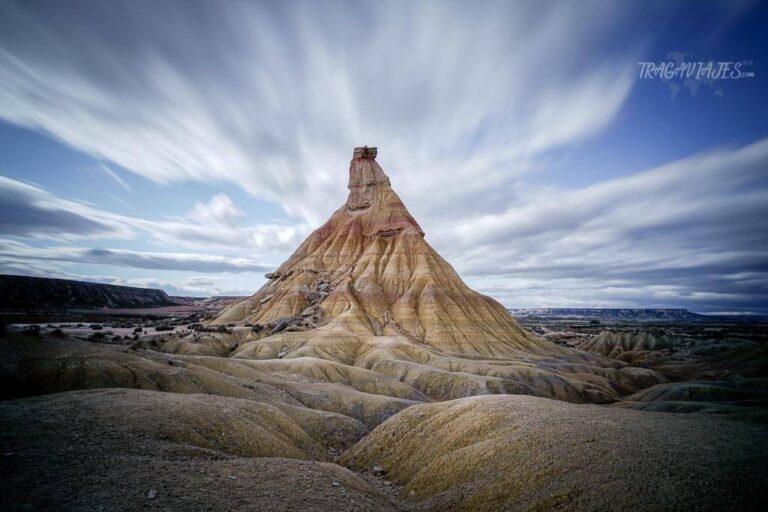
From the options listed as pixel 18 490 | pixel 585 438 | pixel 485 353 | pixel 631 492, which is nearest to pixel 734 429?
pixel 585 438

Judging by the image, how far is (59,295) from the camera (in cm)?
12244

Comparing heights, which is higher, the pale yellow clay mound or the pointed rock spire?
the pointed rock spire

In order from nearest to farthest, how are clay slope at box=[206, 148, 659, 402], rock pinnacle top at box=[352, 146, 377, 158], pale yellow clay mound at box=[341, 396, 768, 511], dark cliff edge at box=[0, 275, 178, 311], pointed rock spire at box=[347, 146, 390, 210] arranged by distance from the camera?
pale yellow clay mound at box=[341, 396, 768, 511] < clay slope at box=[206, 148, 659, 402] < dark cliff edge at box=[0, 275, 178, 311] < pointed rock spire at box=[347, 146, 390, 210] < rock pinnacle top at box=[352, 146, 377, 158]

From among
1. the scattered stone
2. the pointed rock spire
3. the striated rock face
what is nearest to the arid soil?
the scattered stone

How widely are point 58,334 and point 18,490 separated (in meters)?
24.4

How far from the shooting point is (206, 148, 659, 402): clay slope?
2083 inches

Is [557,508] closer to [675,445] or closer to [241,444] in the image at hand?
[675,445]

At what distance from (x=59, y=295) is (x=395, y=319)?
12892 centimetres

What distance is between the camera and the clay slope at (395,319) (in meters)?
52.9

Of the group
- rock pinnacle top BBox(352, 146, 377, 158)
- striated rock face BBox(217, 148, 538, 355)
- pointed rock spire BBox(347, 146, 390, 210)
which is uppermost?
rock pinnacle top BBox(352, 146, 377, 158)

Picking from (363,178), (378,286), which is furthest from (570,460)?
(363,178)

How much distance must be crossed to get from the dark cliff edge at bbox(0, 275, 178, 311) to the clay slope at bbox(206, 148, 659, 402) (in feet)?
252

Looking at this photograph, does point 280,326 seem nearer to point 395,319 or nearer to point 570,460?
point 395,319

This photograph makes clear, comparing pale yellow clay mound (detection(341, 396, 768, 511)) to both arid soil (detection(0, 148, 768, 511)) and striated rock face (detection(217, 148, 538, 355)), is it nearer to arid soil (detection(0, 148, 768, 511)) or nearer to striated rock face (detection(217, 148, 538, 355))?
arid soil (detection(0, 148, 768, 511))
